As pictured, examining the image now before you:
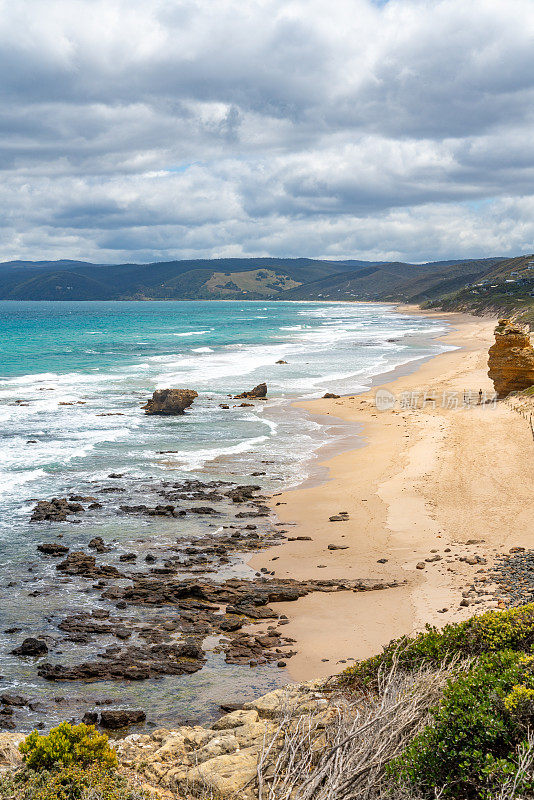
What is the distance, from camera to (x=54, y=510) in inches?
749

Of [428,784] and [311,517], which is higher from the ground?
[428,784]

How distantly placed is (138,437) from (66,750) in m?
23.8

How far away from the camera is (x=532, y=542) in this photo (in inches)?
587

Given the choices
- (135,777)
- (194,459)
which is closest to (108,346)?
(194,459)

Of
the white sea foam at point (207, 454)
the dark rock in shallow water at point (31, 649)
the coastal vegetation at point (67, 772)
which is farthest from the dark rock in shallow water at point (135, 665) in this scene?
the white sea foam at point (207, 454)

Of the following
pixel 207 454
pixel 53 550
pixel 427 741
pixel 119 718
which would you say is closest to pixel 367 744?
pixel 427 741

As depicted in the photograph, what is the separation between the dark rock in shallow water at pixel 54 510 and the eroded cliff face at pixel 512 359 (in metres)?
22.0

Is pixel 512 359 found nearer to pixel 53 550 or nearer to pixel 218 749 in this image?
pixel 53 550

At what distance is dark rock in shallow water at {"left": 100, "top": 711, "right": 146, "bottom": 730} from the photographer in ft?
30.7

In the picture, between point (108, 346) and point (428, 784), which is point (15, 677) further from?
point (108, 346)

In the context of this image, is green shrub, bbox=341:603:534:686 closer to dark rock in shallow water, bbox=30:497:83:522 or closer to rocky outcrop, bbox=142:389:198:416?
dark rock in shallow water, bbox=30:497:83:522

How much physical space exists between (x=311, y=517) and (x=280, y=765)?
12.1 m

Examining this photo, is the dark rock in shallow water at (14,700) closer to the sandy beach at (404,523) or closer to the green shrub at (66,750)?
the green shrub at (66,750)

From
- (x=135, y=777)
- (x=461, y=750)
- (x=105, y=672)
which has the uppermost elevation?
(x=461, y=750)
